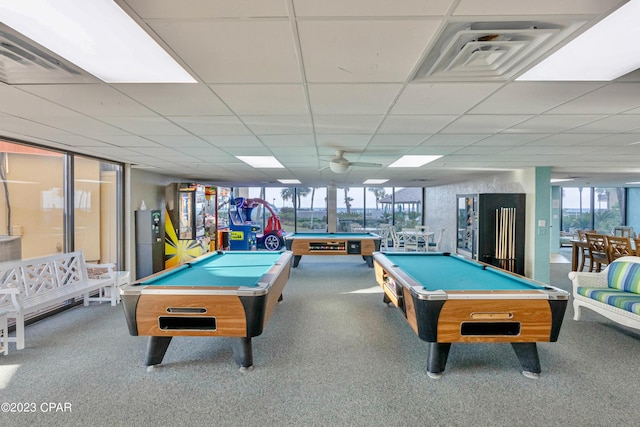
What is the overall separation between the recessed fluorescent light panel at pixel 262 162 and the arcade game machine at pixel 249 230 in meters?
3.32

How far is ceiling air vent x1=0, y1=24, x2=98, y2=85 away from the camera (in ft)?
4.96

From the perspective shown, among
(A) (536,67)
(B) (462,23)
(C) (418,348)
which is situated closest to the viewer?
(B) (462,23)

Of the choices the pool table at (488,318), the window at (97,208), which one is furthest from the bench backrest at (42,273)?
the pool table at (488,318)

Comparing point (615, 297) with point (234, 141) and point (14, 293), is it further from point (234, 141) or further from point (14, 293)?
point (14, 293)

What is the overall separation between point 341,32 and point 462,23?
1.80 ft

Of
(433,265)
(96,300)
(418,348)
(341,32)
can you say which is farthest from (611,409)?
(96,300)

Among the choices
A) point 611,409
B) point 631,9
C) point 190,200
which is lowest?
point 611,409

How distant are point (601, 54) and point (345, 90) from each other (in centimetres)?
142

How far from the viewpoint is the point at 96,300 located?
4.50 metres

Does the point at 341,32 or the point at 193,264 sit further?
the point at 193,264

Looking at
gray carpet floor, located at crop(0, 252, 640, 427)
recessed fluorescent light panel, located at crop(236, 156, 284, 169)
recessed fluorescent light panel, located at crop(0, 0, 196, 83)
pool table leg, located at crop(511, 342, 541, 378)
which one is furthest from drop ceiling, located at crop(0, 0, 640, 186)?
gray carpet floor, located at crop(0, 252, 640, 427)

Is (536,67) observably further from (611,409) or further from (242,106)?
(611,409)

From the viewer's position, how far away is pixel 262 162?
5.34 meters

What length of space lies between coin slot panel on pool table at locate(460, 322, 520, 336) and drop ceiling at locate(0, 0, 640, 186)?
179 centimetres
